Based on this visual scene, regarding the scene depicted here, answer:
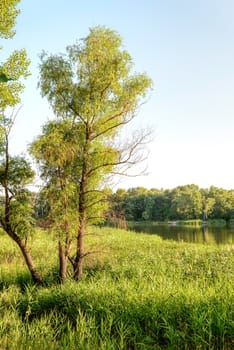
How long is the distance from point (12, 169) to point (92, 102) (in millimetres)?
3043

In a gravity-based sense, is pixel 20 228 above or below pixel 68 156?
below

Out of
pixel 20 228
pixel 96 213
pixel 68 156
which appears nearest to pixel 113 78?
pixel 68 156

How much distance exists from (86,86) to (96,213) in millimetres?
3831

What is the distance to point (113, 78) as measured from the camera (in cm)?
1004

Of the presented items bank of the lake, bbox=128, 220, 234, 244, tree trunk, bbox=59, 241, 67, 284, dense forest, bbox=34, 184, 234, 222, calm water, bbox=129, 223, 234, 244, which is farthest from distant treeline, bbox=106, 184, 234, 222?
tree trunk, bbox=59, 241, 67, 284

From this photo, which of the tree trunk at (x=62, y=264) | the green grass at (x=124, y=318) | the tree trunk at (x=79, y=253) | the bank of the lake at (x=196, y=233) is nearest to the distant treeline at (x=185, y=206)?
the bank of the lake at (x=196, y=233)

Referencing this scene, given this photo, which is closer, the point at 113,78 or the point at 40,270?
the point at 113,78

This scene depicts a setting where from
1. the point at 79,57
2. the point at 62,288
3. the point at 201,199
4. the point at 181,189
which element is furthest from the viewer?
the point at 181,189

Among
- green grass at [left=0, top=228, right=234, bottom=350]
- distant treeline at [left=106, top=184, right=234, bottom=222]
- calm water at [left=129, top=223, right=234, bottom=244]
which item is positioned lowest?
calm water at [left=129, top=223, right=234, bottom=244]

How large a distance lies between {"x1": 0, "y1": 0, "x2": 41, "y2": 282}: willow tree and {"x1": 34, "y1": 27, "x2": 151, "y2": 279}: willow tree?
4.59 feet

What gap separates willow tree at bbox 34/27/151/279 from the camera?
10.0 meters

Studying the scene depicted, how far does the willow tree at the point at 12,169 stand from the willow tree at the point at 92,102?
1.40m

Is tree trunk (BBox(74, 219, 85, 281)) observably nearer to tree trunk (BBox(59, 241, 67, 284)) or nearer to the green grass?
tree trunk (BBox(59, 241, 67, 284))

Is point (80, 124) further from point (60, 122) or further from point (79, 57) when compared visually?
point (79, 57)
